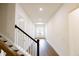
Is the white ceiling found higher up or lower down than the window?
higher up

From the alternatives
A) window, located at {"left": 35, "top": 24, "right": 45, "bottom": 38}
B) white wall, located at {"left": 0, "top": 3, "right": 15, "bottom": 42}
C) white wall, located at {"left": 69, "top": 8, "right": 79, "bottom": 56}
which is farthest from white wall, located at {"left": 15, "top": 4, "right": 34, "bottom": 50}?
window, located at {"left": 35, "top": 24, "right": 45, "bottom": 38}

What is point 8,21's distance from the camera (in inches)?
126

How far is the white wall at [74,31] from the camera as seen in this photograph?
291cm

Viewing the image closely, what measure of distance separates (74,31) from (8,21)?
5.76ft

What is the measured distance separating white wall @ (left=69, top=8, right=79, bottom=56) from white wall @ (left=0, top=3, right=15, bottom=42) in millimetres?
1529

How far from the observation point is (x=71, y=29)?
3137 millimetres

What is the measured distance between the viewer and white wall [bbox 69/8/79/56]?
2908 mm

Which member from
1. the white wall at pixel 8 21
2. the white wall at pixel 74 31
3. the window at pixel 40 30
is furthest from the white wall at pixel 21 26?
the window at pixel 40 30

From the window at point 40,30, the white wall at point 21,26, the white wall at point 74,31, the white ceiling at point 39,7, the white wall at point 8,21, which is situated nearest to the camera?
the white wall at point 74,31

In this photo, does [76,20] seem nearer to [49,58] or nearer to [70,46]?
[70,46]

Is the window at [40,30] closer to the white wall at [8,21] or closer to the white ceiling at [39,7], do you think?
the white ceiling at [39,7]

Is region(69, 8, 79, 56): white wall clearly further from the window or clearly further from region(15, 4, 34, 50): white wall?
the window

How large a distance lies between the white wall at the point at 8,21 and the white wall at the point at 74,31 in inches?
60.2

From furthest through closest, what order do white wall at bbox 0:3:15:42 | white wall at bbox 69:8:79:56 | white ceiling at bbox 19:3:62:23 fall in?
white ceiling at bbox 19:3:62:23, white wall at bbox 0:3:15:42, white wall at bbox 69:8:79:56
